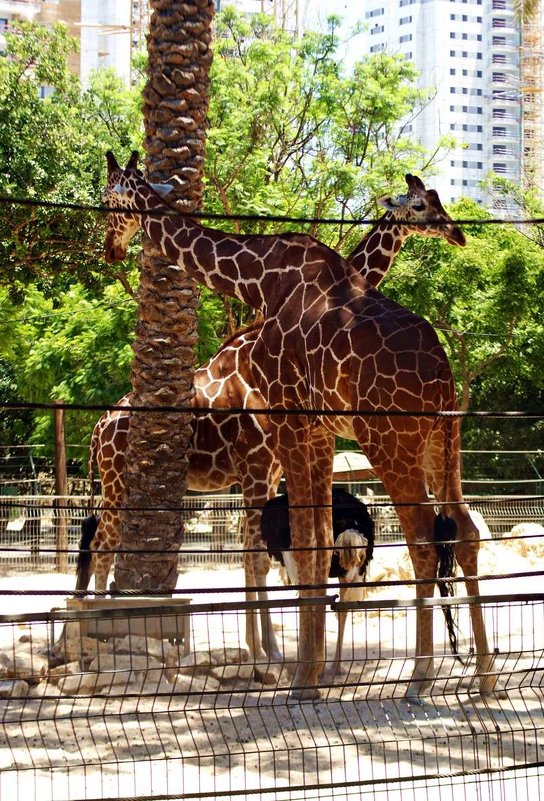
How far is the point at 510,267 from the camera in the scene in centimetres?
1988

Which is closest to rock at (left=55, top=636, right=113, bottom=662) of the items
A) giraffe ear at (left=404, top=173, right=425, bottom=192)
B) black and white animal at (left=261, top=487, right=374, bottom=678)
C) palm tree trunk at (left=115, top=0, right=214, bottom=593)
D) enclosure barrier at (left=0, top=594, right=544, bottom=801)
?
enclosure barrier at (left=0, top=594, right=544, bottom=801)

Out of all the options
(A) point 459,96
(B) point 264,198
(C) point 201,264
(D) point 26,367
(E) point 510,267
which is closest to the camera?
(C) point 201,264

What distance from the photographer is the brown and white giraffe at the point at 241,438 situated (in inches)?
344

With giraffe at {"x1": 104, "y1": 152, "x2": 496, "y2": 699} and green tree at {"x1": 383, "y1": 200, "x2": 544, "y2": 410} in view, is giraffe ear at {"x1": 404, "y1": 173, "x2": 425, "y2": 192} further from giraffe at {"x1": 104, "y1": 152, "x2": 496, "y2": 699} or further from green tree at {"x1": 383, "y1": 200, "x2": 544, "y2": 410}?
green tree at {"x1": 383, "y1": 200, "x2": 544, "y2": 410}

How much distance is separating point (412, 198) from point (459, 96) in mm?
84175

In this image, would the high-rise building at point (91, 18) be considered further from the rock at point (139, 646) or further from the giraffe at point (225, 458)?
the rock at point (139, 646)

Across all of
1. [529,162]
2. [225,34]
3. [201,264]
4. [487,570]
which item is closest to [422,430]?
[201,264]

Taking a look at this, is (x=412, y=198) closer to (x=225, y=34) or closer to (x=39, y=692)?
(x=39, y=692)

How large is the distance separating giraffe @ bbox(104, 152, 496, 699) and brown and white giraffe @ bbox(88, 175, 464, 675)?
0.95 meters

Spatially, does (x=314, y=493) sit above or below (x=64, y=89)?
below

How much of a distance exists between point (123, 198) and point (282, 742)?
14.7 ft

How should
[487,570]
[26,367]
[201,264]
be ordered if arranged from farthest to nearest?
1. [26,367]
2. [487,570]
3. [201,264]

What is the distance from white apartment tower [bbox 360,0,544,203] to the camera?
86.9m

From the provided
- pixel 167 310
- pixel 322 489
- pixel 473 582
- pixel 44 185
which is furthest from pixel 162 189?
pixel 44 185
